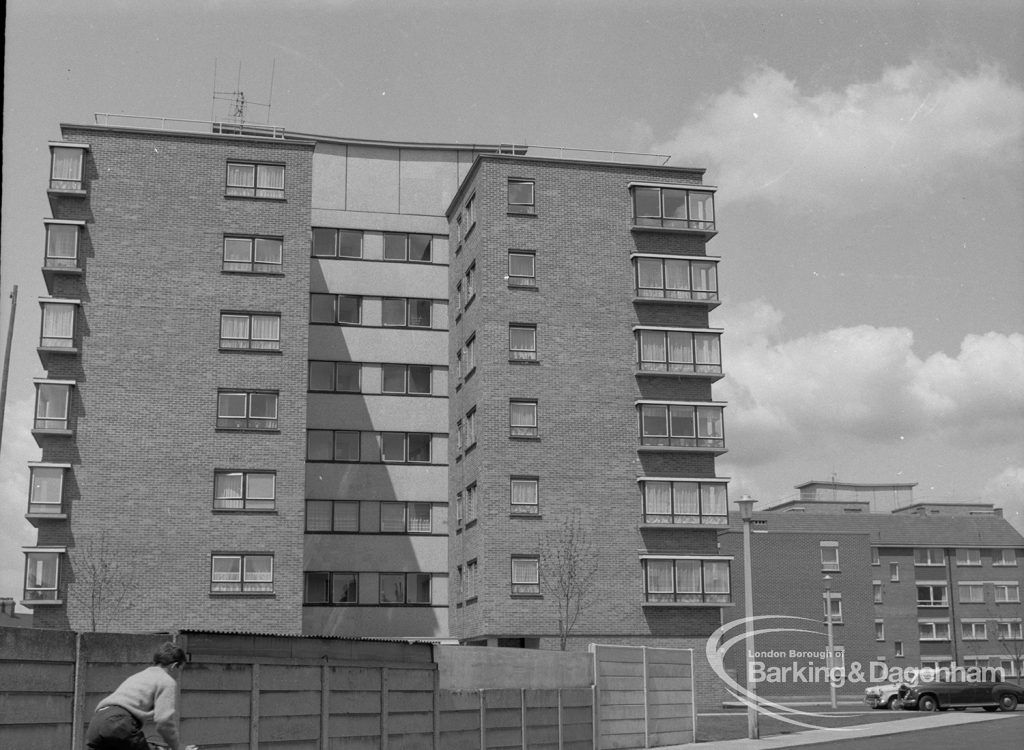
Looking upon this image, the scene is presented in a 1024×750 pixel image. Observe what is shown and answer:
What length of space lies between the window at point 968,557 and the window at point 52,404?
252 feet

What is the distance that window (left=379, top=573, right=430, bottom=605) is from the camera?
181ft

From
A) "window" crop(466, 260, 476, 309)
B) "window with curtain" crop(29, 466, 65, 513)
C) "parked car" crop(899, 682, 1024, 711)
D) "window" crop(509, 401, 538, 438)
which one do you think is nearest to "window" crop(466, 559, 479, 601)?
"window" crop(509, 401, 538, 438)

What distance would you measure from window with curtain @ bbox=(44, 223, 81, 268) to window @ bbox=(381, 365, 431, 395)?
580 inches

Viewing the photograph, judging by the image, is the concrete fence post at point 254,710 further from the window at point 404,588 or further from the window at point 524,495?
the window at point 404,588

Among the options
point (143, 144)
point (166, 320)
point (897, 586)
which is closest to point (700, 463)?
point (166, 320)

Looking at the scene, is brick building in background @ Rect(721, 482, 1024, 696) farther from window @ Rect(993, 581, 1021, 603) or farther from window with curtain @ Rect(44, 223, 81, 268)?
window with curtain @ Rect(44, 223, 81, 268)

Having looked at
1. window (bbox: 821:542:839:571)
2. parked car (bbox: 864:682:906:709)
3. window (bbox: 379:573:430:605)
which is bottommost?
parked car (bbox: 864:682:906:709)

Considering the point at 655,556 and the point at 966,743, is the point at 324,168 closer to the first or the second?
the point at 655,556

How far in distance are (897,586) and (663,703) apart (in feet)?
226

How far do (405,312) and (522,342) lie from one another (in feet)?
26.8

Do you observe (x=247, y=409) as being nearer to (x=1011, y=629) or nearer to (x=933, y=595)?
(x=933, y=595)

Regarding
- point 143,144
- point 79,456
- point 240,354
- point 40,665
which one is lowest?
point 40,665

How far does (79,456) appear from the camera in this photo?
47.8 meters

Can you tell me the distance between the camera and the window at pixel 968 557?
101m
